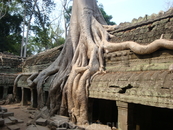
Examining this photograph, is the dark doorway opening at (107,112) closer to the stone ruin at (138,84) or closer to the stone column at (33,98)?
the stone ruin at (138,84)

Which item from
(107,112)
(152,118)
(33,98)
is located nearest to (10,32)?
(33,98)

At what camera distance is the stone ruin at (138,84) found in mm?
3916

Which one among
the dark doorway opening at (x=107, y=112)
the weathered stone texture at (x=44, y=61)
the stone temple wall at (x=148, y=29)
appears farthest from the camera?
the weathered stone texture at (x=44, y=61)

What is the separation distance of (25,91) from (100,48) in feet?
21.5

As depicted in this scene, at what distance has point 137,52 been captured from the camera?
523 centimetres

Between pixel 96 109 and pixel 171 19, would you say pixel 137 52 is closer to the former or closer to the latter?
pixel 171 19

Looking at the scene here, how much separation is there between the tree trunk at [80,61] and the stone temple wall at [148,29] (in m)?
Answer: 0.64

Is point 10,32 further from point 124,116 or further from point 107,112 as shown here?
point 124,116

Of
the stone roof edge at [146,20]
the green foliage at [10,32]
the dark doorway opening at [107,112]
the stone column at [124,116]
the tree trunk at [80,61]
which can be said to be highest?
the green foliage at [10,32]

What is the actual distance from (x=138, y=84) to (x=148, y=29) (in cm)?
267

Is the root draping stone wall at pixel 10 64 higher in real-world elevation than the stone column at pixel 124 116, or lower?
higher

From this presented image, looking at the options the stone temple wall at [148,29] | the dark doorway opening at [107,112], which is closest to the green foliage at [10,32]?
the dark doorway opening at [107,112]

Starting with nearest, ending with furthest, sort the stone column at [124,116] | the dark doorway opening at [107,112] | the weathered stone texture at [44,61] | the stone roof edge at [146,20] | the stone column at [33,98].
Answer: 1. the stone column at [124,116]
2. the stone roof edge at [146,20]
3. the dark doorway opening at [107,112]
4. the stone column at [33,98]
5. the weathered stone texture at [44,61]

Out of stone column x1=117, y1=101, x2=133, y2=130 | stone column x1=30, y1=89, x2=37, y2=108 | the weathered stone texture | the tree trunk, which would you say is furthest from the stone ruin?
the weathered stone texture
